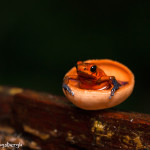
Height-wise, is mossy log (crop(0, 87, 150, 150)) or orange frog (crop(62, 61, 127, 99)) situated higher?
orange frog (crop(62, 61, 127, 99))

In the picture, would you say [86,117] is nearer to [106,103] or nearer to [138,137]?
[106,103]

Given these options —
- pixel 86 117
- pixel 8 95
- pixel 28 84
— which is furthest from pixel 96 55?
pixel 86 117

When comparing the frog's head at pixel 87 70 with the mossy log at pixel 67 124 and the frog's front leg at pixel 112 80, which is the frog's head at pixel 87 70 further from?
the mossy log at pixel 67 124

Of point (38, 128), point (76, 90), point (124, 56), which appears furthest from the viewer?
point (124, 56)

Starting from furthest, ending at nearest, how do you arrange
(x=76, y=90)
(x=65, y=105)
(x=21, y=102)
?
(x=21, y=102) → (x=65, y=105) → (x=76, y=90)

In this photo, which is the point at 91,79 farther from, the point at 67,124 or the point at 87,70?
the point at 67,124

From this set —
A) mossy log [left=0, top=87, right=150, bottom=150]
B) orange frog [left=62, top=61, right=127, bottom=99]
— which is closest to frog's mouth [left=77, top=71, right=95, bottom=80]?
orange frog [left=62, top=61, right=127, bottom=99]

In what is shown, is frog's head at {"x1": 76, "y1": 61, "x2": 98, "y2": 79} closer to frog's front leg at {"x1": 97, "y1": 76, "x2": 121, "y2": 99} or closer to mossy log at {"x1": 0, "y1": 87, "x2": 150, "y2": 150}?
frog's front leg at {"x1": 97, "y1": 76, "x2": 121, "y2": 99}

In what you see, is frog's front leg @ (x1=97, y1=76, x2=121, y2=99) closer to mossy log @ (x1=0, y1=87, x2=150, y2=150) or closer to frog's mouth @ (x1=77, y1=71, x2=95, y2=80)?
frog's mouth @ (x1=77, y1=71, x2=95, y2=80)

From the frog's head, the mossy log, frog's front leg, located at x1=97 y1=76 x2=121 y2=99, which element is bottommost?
the mossy log
